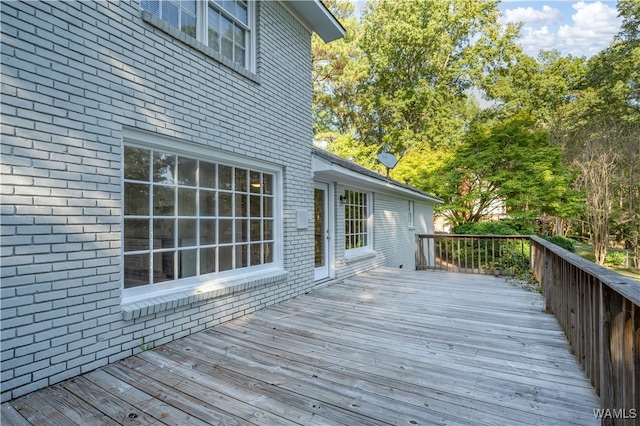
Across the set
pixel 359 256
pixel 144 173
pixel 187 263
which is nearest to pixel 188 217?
pixel 187 263

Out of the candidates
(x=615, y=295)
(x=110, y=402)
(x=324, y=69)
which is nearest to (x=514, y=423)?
(x=615, y=295)

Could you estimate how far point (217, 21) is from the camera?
4.17 metres

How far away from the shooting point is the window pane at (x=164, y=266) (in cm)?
333

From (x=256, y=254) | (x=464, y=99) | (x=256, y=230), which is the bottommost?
(x=256, y=254)

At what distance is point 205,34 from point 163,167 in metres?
1.83

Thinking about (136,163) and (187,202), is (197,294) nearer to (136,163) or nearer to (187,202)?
(187,202)

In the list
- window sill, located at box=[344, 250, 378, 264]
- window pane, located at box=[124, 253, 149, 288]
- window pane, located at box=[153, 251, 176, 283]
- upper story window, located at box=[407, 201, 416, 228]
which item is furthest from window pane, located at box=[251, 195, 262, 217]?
upper story window, located at box=[407, 201, 416, 228]

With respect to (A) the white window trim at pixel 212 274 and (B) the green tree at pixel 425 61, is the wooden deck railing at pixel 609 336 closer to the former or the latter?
(A) the white window trim at pixel 212 274

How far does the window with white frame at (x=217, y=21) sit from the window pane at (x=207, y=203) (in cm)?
181

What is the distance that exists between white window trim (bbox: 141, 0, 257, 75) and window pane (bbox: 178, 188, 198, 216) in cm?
167

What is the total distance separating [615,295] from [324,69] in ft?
56.5

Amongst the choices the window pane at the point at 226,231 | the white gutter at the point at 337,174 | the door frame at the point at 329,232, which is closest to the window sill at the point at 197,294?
the window pane at the point at 226,231

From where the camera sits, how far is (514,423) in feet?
6.56

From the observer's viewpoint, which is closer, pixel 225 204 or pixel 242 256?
pixel 225 204
